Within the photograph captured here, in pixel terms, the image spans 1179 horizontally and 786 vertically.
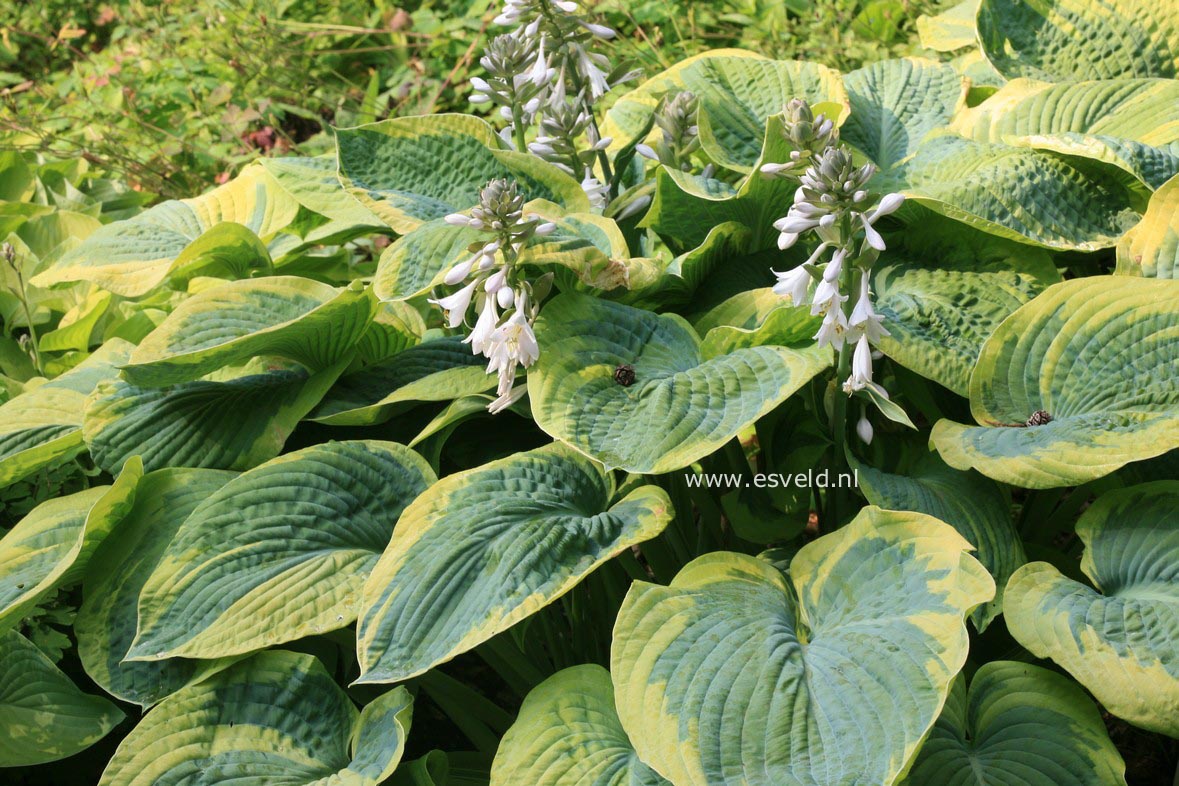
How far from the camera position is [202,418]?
2219 millimetres

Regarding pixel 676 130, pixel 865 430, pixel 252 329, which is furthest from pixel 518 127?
pixel 865 430

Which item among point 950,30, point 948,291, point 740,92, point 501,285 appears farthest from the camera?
point 950,30

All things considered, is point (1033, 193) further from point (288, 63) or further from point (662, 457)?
point (288, 63)

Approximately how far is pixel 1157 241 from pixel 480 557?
134cm

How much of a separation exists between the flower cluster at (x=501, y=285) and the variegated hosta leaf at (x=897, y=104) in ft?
3.43

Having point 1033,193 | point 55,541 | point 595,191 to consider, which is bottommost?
point 55,541

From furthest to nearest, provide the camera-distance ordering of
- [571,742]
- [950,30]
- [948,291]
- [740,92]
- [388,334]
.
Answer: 1. [950,30]
2. [740,92]
3. [388,334]
4. [948,291]
5. [571,742]

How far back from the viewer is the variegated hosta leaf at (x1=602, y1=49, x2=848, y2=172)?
8.13 feet

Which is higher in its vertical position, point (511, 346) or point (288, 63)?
point (511, 346)

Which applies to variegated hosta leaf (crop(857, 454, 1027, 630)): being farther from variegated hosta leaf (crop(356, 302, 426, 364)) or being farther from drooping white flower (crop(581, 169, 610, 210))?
variegated hosta leaf (crop(356, 302, 426, 364))

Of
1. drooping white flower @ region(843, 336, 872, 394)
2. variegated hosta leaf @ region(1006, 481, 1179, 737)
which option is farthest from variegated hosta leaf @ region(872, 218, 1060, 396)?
variegated hosta leaf @ region(1006, 481, 1179, 737)

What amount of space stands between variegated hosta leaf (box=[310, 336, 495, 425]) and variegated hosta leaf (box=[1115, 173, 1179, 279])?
1210 millimetres

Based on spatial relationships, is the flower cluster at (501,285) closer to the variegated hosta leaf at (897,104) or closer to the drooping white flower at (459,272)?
the drooping white flower at (459,272)

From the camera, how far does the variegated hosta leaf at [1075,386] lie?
5.35ft
